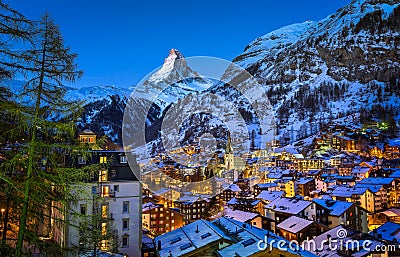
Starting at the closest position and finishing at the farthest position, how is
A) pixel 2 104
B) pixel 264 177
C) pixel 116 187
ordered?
pixel 2 104
pixel 116 187
pixel 264 177

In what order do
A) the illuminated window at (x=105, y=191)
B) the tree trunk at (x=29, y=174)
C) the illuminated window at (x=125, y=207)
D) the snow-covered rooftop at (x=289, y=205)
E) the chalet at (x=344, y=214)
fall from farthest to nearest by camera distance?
the snow-covered rooftop at (x=289, y=205) → the chalet at (x=344, y=214) → the illuminated window at (x=125, y=207) → the illuminated window at (x=105, y=191) → the tree trunk at (x=29, y=174)

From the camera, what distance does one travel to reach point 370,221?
1467 inches

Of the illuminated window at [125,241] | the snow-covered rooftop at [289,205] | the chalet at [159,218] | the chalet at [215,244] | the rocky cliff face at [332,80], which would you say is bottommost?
the chalet at [159,218]

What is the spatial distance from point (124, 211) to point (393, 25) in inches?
6628

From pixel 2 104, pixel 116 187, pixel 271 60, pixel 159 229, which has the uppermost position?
pixel 271 60

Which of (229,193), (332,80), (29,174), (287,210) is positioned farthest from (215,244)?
(332,80)

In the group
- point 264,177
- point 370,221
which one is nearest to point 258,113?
point 264,177

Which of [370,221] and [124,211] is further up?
[124,211]

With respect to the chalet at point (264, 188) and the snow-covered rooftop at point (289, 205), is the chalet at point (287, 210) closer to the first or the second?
the snow-covered rooftop at point (289, 205)

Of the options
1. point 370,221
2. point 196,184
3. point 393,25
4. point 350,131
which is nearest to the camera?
point 370,221

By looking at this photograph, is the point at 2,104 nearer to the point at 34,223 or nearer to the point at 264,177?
the point at 34,223

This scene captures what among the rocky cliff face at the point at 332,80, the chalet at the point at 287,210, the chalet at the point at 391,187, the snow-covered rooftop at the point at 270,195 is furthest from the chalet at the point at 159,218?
the rocky cliff face at the point at 332,80

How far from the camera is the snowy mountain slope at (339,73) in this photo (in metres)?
125

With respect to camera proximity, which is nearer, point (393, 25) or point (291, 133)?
point (291, 133)
